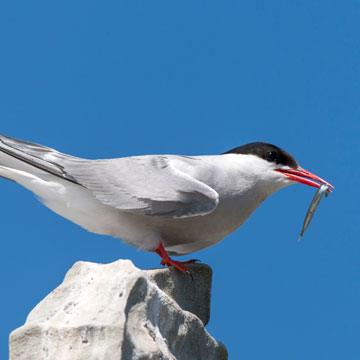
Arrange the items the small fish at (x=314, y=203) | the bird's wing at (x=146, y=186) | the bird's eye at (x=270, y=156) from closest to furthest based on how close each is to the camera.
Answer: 1. the bird's wing at (x=146, y=186)
2. the small fish at (x=314, y=203)
3. the bird's eye at (x=270, y=156)

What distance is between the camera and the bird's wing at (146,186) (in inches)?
229

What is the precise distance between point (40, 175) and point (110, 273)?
1.80 meters

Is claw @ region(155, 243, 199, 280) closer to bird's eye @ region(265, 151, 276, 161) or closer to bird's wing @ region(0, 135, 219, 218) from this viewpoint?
bird's wing @ region(0, 135, 219, 218)

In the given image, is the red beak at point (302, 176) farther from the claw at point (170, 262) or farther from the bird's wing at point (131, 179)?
the claw at point (170, 262)

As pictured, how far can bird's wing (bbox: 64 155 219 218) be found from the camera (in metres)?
5.82

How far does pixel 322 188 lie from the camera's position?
642 cm

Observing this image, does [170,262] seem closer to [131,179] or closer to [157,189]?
[157,189]

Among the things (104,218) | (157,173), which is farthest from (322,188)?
(104,218)

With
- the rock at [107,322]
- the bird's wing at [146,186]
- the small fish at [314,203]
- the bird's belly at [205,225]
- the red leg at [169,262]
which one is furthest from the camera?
the small fish at [314,203]

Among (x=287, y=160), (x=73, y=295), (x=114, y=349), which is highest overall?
(x=287, y=160)

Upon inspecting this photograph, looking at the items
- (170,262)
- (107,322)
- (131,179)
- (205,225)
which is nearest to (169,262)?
(170,262)

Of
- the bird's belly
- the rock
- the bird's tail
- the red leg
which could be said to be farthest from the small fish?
the bird's tail

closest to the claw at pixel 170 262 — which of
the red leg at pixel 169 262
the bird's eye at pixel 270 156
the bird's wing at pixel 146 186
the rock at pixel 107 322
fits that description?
the red leg at pixel 169 262

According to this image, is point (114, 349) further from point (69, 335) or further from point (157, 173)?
point (157, 173)
